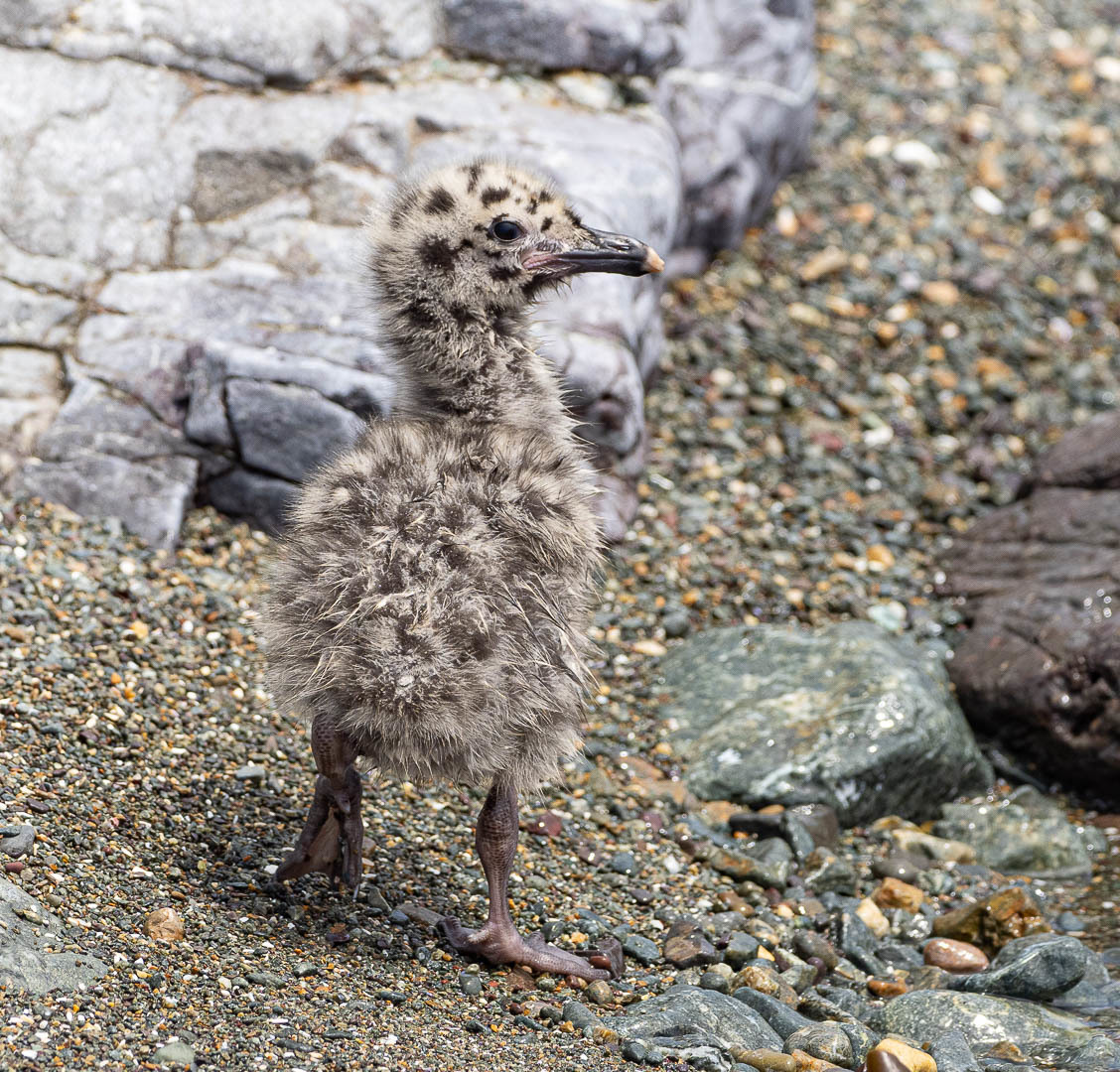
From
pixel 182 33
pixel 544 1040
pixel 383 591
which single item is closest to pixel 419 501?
pixel 383 591

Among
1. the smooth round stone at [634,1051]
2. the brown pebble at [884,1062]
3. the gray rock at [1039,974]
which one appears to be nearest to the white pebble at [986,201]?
the gray rock at [1039,974]

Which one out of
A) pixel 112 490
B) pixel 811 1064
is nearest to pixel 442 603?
pixel 811 1064

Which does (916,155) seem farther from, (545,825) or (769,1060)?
(769,1060)

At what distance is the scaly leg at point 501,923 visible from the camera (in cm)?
435

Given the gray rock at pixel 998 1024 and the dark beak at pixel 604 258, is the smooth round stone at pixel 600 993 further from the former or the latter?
the dark beak at pixel 604 258

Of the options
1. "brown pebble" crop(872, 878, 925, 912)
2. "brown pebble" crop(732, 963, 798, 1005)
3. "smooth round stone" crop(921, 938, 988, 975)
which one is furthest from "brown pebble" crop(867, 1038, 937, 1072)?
"brown pebble" crop(872, 878, 925, 912)

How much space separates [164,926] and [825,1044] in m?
1.90

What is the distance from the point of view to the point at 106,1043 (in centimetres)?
337

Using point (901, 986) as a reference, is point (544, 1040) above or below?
above

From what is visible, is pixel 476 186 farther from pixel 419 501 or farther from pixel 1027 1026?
pixel 1027 1026

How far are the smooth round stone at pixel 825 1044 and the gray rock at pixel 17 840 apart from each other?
2253mm

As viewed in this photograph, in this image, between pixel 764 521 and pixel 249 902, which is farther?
pixel 764 521

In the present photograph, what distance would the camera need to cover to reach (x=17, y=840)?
399 centimetres

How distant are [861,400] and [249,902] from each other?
4.95 metres
